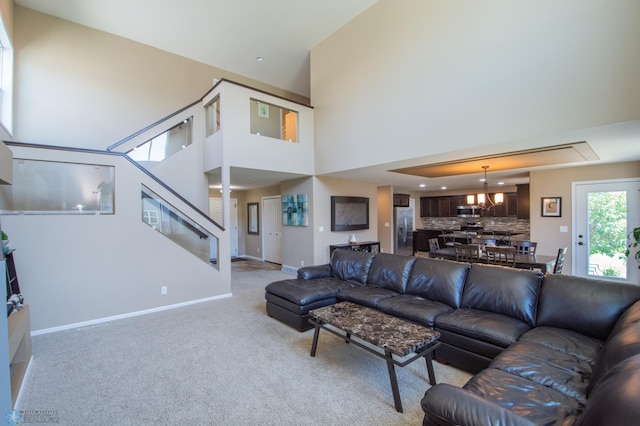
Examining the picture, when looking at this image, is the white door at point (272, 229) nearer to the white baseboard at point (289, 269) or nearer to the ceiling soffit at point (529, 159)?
the white baseboard at point (289, 269)

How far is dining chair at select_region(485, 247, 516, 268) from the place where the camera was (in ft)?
14.3

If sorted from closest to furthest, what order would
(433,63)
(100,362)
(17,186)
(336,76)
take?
(100,362) → (17,186) → (433,63) → (336,76)

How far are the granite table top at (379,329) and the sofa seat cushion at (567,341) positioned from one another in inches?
29.8

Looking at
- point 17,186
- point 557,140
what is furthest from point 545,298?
point 17,186

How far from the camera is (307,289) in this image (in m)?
3.76

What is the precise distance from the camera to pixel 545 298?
2652 millimetres

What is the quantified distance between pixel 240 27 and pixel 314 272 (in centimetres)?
509

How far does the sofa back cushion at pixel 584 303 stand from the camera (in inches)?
90.4

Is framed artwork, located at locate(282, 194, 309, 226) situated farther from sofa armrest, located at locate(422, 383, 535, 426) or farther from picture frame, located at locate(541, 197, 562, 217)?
sofa armrest, located at locate(422, 383, 535, 426)

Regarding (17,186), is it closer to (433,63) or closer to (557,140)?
(433,63)

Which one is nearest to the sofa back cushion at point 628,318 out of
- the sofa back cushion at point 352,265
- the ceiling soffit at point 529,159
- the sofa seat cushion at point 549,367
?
the sofa seat cushion at point 549,367

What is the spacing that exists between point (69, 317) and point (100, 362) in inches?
54.1

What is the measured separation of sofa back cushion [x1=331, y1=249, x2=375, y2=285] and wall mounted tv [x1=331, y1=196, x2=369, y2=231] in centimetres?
231

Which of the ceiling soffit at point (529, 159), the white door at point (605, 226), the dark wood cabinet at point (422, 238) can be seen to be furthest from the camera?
the dark wood cabinet at point (422, 238)
